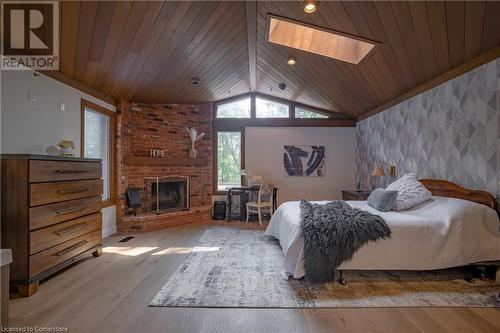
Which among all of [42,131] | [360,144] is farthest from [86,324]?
[360,144]

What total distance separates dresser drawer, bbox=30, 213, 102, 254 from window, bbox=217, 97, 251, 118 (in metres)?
3.58

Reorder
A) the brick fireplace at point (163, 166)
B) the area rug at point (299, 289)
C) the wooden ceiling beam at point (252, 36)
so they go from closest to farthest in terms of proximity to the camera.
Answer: the area rug at point (299, 289) < the wooden ceiling beam at point (252, 36) < the brick fireplace at point (163, 166)

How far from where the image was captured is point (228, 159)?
237 inches

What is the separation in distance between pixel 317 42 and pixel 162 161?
3.56 metres

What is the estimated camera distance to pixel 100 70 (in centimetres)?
357

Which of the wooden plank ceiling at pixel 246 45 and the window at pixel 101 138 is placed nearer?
the wooden plank ceiling at pixel 246 45

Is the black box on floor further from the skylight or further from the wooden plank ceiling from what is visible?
the skylight

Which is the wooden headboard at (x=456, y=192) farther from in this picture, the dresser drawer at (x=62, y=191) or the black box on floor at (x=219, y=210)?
the dresser drawer at (x=62, y=191)

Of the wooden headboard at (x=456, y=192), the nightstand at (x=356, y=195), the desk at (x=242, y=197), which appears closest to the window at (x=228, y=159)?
the desk at (x=242, y=197)

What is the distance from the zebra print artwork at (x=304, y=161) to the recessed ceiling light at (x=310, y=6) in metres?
3.52

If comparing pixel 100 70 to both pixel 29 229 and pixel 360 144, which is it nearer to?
pixel 29 229

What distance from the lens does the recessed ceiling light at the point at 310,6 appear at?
8.20 feet

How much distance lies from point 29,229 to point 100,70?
2313mm

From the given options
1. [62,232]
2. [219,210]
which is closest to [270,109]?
[219,210]
